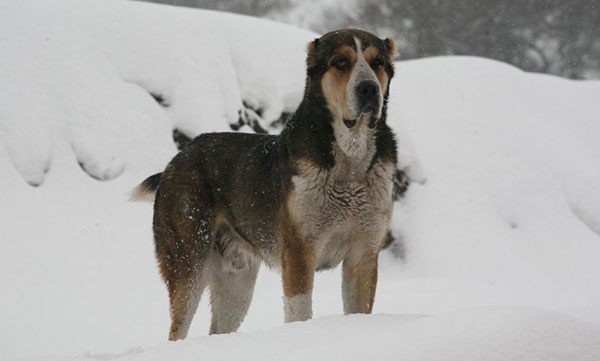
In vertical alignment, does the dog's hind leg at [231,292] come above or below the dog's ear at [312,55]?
below

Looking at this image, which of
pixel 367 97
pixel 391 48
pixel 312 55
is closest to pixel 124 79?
pixel 312 55

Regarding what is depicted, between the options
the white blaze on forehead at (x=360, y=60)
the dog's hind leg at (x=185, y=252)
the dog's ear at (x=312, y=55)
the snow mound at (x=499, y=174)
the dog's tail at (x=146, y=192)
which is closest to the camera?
the white blaze on forehead at (x=360, y=60)

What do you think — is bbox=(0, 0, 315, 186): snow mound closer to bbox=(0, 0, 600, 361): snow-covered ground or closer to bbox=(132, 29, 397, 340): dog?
bbox=(0, 0, 600, 361): snow-covered ground

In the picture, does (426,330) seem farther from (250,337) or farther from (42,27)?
(42,27)

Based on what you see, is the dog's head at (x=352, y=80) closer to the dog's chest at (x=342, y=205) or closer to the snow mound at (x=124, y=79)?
the dog's chest at (x=342, y=205)

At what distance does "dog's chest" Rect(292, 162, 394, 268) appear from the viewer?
12.0 ft

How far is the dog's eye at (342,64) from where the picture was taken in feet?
11.9

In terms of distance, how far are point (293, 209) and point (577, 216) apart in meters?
6.58

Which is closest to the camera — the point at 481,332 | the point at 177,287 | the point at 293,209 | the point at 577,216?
the point at 481,332

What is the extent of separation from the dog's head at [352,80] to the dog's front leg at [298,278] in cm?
58

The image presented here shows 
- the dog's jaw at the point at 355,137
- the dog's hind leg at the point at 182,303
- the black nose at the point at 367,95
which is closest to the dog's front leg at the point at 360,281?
the dog's jaw at the point at 355,137

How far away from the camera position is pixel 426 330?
225cm

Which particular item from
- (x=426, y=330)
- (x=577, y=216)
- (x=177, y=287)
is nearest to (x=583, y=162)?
(x=577, y=216)

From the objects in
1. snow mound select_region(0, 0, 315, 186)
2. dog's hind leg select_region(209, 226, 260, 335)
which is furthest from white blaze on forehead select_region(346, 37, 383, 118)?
snow mound select_region(0, 0, 315, 186)
